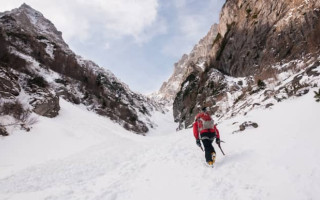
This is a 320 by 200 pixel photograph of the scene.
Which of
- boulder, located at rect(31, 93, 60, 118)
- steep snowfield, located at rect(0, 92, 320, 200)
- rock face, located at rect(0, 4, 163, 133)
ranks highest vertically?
rock face, located at rect(0, 4, 163, 133)

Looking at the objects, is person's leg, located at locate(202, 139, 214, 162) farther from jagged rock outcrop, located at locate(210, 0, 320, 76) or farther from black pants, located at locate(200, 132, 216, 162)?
jagged rock outcrop, located at locate(210, 0, 320, 76)

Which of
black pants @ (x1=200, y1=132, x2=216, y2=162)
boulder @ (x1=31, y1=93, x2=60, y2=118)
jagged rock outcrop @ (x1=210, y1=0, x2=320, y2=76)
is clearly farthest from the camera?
jagged rock outcrop @ (x1=210, y1=0, x2=320, y2=76)

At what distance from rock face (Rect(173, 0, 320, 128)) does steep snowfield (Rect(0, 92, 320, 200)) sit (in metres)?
6.12

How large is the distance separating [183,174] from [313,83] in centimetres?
732

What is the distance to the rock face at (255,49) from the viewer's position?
2158 cm

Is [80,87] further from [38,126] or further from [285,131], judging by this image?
[285,131]

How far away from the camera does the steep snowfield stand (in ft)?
15.9

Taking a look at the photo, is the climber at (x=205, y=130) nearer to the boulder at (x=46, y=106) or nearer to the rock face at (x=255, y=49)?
the rock face at (x=255, y=49)

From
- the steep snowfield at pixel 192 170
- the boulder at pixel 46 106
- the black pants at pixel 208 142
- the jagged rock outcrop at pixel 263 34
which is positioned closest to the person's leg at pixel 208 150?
the black pants at pixel 208 142

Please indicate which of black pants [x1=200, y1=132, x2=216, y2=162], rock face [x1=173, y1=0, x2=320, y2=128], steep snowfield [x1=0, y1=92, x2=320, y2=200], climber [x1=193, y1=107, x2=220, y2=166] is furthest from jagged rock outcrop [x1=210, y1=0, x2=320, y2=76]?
black pants [x1=200, y1=132, x2=216, y2=162]

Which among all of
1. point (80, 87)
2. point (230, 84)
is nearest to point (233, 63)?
point (230, 84)

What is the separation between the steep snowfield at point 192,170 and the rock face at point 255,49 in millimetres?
6118

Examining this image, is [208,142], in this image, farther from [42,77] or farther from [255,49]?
[42,77]

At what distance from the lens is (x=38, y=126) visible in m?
15.2
